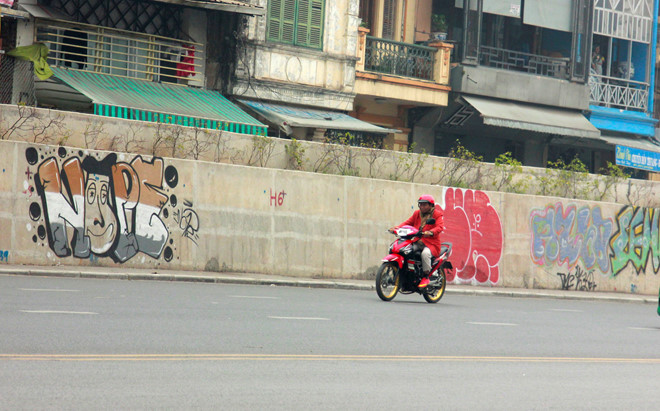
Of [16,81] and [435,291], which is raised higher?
[16,81]

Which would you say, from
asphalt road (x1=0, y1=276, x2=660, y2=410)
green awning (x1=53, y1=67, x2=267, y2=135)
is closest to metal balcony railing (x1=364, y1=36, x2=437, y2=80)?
green awning (x1=53, y1=67, x2=267, y2=135)

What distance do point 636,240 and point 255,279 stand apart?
1270 centimetres

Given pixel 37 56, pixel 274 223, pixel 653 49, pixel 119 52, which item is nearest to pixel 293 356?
pixel 274 223

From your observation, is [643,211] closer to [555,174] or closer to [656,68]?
[555,174]

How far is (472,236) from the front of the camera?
24.2 metres

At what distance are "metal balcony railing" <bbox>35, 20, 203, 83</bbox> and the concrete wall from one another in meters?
5.79

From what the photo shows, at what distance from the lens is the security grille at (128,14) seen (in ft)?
82.7

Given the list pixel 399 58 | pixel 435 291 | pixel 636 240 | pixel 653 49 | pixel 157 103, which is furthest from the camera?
pixel 653 49

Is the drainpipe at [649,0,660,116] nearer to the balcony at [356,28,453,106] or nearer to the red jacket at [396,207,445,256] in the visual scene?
the balcony at [356,28,453,106]

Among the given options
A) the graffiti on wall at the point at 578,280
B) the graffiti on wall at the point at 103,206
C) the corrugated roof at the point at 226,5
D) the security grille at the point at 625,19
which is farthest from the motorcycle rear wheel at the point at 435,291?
the security grille at the point at 625,19

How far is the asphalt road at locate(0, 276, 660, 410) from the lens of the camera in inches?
263

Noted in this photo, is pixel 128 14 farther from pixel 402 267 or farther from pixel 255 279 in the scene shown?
pixel 402 267

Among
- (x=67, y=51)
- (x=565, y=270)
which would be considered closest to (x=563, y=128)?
(x=565, y=270)

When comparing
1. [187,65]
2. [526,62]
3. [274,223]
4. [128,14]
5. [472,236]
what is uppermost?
[526,62]
